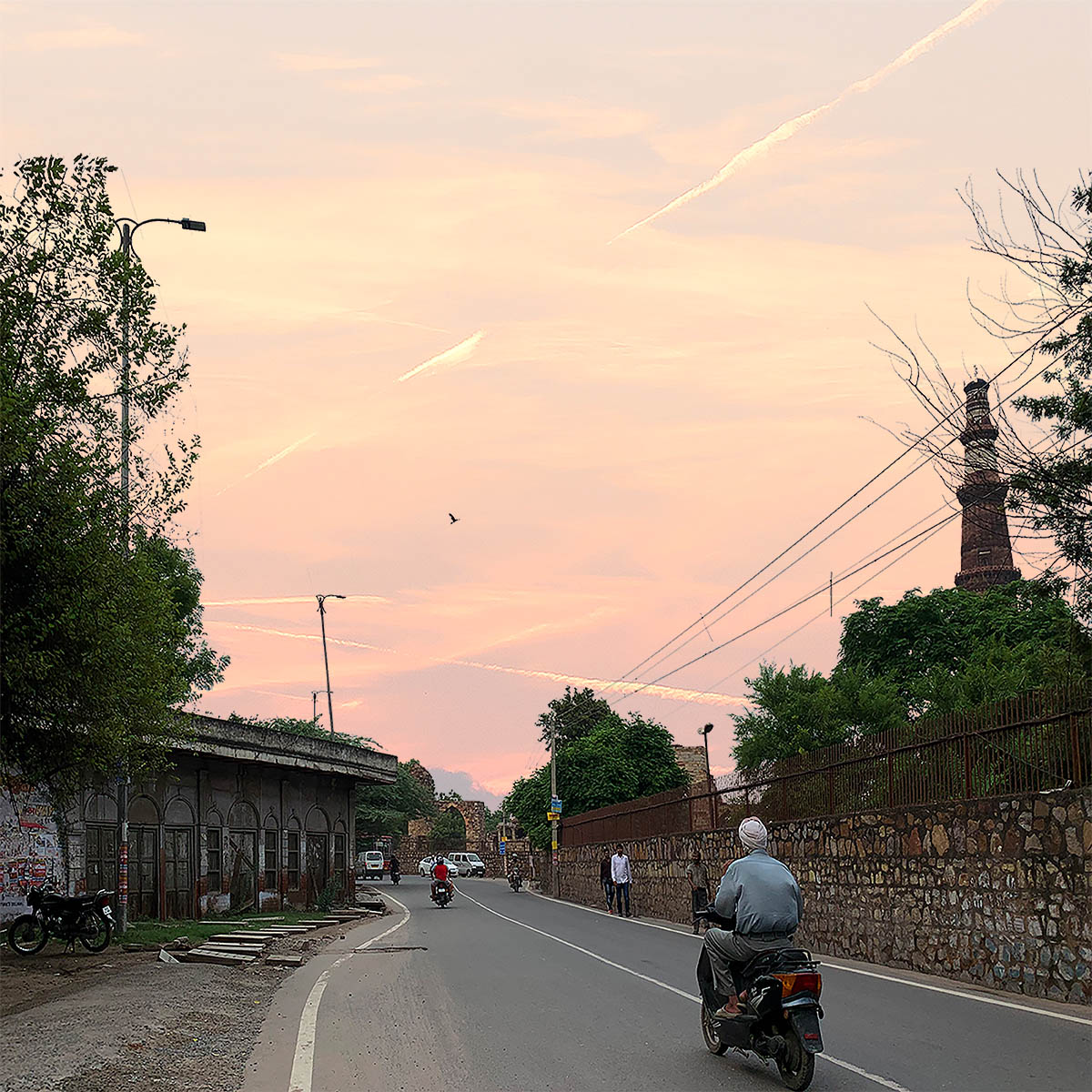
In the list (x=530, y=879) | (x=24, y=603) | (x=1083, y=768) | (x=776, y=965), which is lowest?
(x=530, y=879)

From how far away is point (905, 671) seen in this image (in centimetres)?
6225

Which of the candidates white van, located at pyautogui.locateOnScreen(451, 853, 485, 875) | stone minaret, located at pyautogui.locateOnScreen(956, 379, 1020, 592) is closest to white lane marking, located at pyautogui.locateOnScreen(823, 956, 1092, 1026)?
stone minaret, located at pyautogui.locateOnScreen(956, 379, 1020, 592)

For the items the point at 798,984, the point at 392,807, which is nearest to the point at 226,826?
the point at 798,984

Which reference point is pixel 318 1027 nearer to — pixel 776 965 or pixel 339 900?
pixel 776 965

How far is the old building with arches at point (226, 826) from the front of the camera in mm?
27500

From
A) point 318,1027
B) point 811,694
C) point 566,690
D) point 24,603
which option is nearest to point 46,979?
point 24,603

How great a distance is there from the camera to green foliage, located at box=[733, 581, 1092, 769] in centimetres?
4616

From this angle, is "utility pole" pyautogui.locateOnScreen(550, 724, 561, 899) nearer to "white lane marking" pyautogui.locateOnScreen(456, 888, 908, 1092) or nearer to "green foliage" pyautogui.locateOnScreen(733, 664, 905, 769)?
"green foliage" pyautogui.locateOnScreen(733, 664, 905, 769)

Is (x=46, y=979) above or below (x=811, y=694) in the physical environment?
below

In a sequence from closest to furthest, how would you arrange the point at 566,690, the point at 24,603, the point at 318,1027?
1. the point at 318,1027
2. the point at 24,603
3. the point at 566,690

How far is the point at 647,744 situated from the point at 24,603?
54.0m

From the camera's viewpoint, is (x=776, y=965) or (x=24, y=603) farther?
(x=24, y=603)

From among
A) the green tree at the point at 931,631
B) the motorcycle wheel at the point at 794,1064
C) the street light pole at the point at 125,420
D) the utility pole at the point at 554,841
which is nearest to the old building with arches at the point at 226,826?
the street light pole at the point at 125,420

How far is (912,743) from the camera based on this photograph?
717 inches
